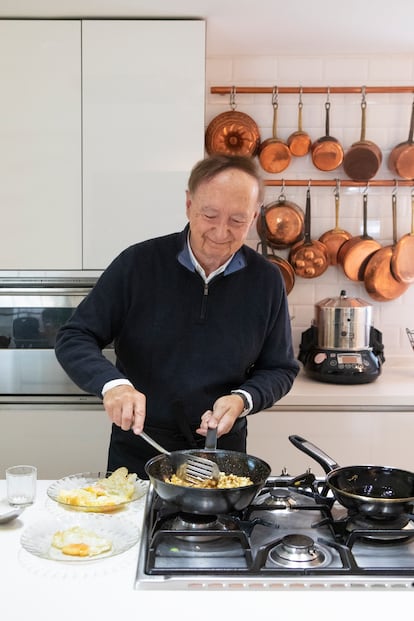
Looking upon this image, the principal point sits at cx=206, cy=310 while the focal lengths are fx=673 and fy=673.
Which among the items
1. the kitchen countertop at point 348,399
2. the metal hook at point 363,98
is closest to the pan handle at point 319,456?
the kitchen countertop at point 348,399

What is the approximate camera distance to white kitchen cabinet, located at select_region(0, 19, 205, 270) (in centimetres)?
256

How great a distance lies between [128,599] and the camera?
3.12 feet

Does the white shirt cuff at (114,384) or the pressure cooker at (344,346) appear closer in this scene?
the white shirt cuff at (114,384)

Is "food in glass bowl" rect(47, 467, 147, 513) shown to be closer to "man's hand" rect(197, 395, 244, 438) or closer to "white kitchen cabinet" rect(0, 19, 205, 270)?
"man's hand" rect(197, 395, 244, 438)

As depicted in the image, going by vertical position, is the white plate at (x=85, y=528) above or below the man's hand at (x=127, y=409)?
below

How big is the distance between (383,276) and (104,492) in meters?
2.10

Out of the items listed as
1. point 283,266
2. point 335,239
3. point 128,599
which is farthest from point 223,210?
point 335,239

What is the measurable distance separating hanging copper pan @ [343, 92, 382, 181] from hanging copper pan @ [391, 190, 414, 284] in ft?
1.15

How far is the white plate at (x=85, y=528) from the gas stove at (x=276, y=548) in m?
0.03

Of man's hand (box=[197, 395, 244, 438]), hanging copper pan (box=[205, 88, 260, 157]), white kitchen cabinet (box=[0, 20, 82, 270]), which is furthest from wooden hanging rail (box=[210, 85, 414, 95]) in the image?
man's hand (box=[197, 395, 244, 438])

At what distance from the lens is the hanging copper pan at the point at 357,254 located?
308cm

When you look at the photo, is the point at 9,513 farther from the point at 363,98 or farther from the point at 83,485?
the point at 363,98

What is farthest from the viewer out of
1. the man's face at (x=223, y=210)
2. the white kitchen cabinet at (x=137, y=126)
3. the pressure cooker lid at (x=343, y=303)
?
the pressure cooker lid at (x=343, y=303)

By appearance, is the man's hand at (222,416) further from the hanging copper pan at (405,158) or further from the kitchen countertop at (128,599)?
the hanging copper pan at (405,158)
